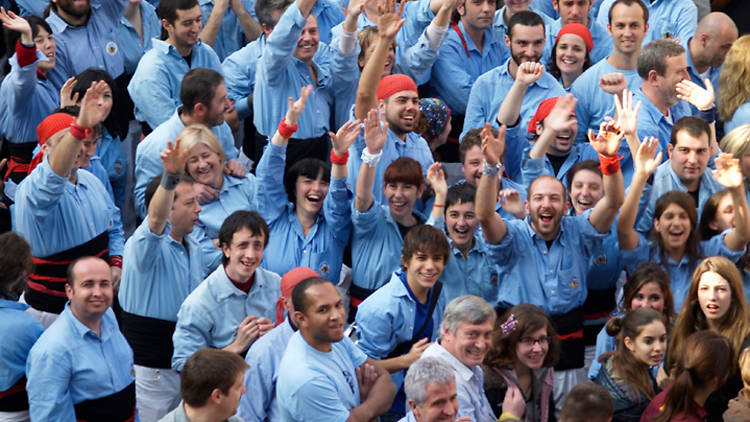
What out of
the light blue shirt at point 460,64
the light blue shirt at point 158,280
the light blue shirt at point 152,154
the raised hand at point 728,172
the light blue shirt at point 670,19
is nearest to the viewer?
the light blue shirt at point 158,280

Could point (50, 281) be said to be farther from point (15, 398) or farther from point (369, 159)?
point (369, 159)

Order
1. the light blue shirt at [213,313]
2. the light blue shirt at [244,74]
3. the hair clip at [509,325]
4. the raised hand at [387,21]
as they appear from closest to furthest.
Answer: the hair clip at [509,325] → the light blue shirt at [213,313] → the raised hand at [387,21] → the light blue shirt at [244,74]

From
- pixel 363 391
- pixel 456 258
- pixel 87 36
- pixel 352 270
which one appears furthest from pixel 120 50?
pixel 363 391

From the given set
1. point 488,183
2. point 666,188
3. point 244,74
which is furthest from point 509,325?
point 244,74

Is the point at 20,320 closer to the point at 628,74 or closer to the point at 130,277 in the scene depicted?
the point at 130,277

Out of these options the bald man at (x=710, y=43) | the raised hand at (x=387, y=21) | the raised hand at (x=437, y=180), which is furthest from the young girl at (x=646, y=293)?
the bald man at (x=710, y=43)

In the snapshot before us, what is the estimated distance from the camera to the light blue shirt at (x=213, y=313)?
6.20 metres

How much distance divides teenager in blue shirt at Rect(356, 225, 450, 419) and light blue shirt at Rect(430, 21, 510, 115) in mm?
2765

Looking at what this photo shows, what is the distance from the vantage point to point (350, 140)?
6.92 metres

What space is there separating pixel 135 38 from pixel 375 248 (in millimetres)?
3291

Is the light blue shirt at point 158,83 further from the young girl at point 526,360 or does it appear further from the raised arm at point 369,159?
the young girl at point 526,360

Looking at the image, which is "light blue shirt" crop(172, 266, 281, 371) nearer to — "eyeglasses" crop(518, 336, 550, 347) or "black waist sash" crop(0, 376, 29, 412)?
"black waist sash" crop(0, 376, 29, 412)

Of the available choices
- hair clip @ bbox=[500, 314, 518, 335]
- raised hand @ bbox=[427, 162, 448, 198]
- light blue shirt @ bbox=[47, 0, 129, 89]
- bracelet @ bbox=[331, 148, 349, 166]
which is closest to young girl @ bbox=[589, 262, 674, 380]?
hair clip @ bbox=[500, 314, 518, 335]

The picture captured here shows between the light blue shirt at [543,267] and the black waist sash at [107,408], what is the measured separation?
221 cm
